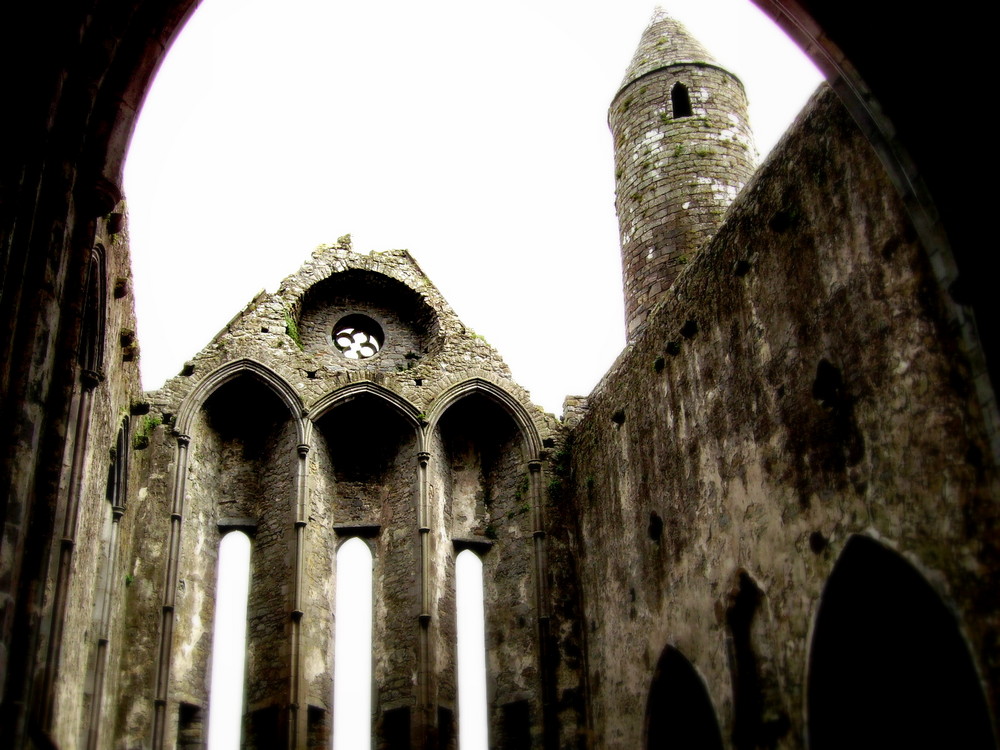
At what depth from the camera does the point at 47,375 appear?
19.0ft

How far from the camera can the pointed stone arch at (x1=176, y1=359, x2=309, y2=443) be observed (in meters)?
12.4

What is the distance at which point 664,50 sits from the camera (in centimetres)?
1428

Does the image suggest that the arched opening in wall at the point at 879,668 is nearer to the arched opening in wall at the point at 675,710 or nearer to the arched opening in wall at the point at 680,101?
the arched opening in wall at the point at 675,710

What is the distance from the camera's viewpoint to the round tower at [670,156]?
12.7 metres

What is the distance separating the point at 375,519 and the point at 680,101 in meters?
5.77

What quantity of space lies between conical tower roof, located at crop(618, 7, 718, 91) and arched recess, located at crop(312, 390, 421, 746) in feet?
15.9

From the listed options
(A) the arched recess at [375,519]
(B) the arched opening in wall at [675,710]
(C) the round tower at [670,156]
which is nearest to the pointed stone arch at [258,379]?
(A) the arched recess at [375,519]

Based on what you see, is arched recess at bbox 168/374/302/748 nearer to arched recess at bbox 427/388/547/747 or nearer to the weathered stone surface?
the weathered stone surface

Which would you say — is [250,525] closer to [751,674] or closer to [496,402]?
[496,402]

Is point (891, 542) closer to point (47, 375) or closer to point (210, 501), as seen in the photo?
point (47, 375)

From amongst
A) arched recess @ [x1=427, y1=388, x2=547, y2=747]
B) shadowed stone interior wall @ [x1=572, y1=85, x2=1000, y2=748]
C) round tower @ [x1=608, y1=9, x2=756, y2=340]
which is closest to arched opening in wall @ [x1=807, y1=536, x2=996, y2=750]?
shadowed stone interior wall @ [x1=572, y1=85, x2=1000, y2=748]

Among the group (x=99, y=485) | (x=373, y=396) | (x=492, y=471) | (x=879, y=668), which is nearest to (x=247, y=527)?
(x=373, y=396)

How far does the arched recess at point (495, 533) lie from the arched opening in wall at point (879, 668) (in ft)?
14.1

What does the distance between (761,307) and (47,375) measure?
5.10 meters
